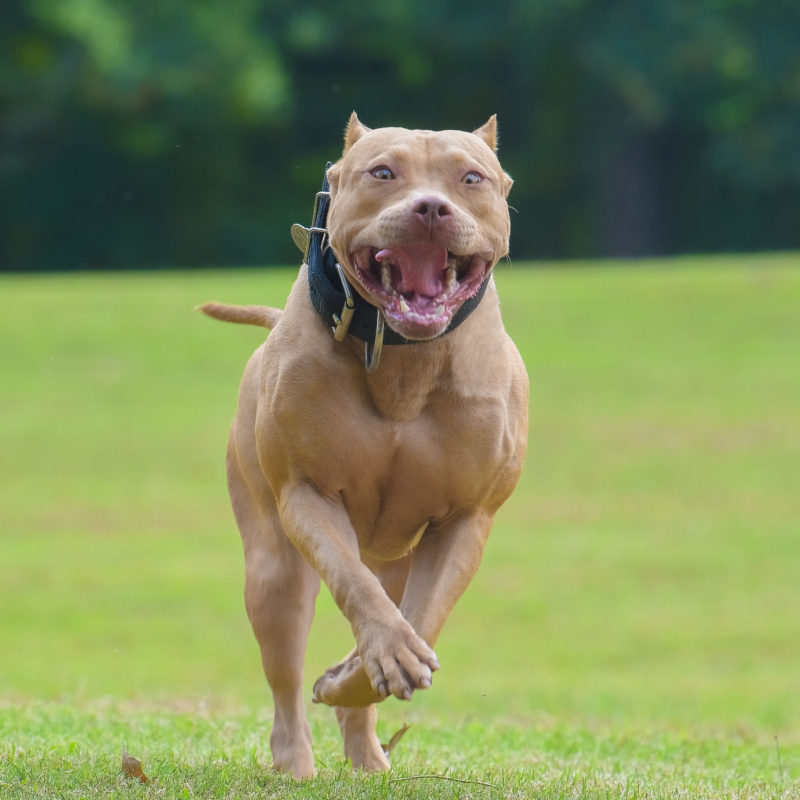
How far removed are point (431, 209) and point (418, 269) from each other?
0.20 m

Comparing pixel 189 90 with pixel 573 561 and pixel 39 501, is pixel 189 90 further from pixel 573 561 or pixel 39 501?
pixel 573 561

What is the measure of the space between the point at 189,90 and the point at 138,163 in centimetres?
278

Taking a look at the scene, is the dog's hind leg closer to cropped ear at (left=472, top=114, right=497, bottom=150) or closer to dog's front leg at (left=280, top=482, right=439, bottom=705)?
dog's front leg at (left=280, top=482, right=439, bottom=705)

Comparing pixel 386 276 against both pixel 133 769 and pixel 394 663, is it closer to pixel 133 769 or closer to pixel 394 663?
pixel 394 663

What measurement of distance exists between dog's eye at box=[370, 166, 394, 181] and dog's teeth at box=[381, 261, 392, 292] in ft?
0.72

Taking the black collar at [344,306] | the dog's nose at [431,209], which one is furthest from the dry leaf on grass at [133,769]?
the dog's nose at [431,209]

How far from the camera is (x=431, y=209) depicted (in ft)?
13.0

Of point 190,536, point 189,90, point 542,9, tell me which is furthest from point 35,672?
point 542,9

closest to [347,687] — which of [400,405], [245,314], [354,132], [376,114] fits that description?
[400,405]

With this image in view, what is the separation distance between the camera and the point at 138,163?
3334cm

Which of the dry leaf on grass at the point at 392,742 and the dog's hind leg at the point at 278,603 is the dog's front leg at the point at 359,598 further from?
the dry leaf on grass at the point at 392,742

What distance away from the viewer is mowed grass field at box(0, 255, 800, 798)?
19.0ft

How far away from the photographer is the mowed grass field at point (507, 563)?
579 cm

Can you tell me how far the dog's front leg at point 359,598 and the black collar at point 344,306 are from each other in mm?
436
